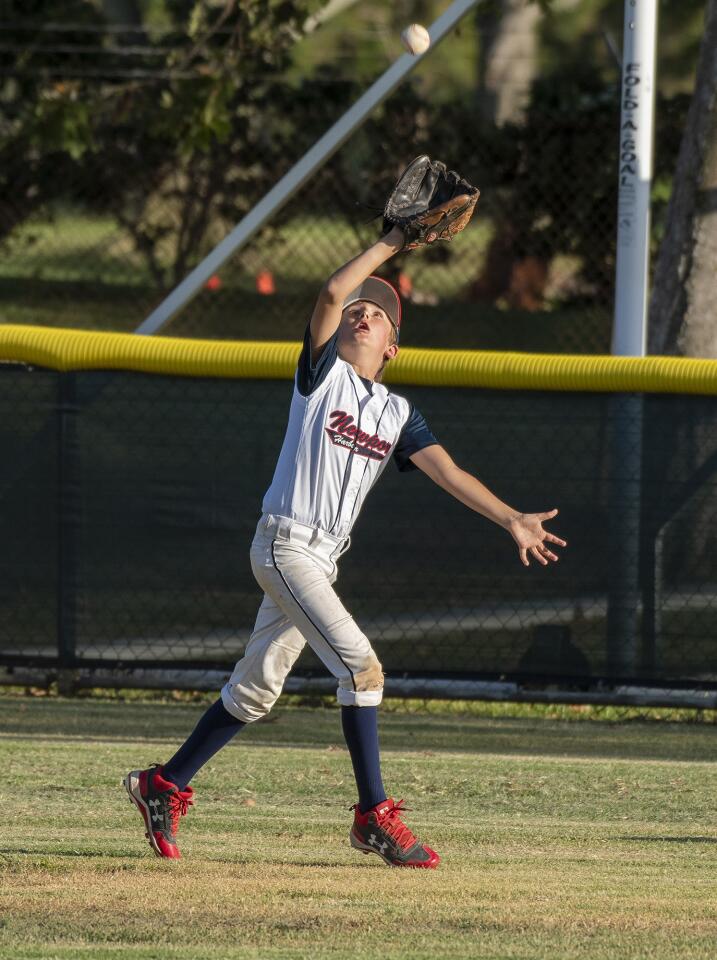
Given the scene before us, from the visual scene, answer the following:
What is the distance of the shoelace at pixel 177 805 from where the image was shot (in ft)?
15.4

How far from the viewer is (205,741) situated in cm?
483

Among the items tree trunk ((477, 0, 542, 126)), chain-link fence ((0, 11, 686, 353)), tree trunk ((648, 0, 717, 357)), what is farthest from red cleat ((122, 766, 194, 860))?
tree trunk ((477, 0, 542, 126))

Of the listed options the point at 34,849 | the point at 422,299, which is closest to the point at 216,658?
the point at 34,849

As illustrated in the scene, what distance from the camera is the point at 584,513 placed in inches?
296

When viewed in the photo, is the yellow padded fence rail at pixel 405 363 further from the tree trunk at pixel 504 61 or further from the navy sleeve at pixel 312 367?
the tree trunk at pixel 504 61

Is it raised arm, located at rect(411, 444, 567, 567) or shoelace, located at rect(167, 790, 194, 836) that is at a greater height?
raised arm, located at rect(411, 444, 567, 567)

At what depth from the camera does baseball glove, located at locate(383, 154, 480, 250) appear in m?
4.53

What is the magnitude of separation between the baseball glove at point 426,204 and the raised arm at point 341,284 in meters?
0.04

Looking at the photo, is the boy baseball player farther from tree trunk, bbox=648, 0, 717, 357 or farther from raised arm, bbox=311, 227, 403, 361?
tree trunk, bbox=648, 0, 717, 357

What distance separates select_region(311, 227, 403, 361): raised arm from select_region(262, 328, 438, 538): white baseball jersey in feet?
0.17

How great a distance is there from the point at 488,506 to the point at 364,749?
2.60 feet

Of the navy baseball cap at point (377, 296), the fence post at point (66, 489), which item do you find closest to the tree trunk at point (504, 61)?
the fence post at point (66, 489)

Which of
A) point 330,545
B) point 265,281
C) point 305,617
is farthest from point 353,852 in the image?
point 265,281

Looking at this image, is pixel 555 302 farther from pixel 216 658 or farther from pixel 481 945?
pixel 481 945
